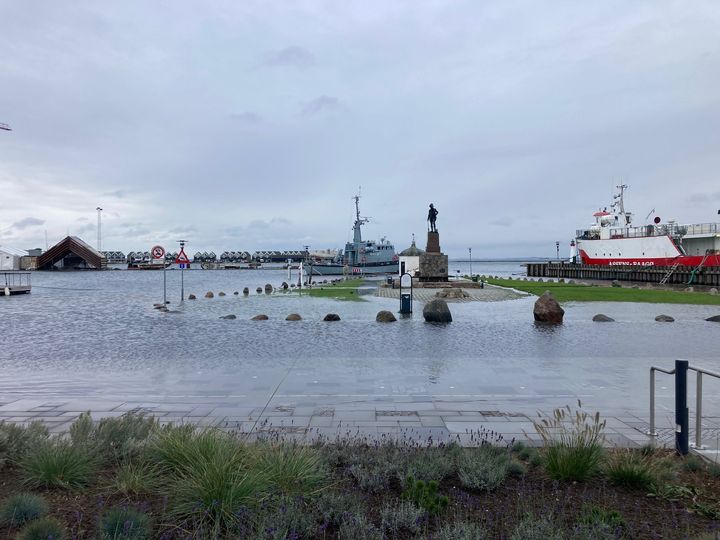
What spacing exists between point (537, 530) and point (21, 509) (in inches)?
140

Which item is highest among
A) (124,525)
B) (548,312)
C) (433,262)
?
(433,262)

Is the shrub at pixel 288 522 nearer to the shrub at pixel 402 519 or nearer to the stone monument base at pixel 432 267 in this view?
the shrub at pixel 402 519

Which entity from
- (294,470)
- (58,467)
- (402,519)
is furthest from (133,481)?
(402,519)

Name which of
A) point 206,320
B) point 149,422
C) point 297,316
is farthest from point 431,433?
point 206,320

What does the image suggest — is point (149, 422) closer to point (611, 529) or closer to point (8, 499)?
point (8, 499)

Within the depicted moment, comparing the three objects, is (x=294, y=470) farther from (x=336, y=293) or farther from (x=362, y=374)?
(x=336, y=293)

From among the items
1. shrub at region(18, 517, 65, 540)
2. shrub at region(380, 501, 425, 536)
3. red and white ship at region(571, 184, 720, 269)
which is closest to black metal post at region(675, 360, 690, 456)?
shrub at region(380, 501, 425, 536)

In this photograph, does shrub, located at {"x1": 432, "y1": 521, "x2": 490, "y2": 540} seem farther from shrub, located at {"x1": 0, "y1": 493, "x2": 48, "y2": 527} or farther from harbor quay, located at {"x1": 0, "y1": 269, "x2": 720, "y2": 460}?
shrub, located at {"x1": 0, "y1": 493, "x2": 48, "y2": 527}

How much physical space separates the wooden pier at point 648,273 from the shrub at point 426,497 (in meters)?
48.6

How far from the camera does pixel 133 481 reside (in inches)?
163

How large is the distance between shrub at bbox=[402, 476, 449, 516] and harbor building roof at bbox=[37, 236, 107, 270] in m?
131

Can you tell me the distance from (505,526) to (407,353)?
8.18m

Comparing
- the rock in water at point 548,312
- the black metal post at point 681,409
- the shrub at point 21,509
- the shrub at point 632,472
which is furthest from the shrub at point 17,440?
the rock in water at point 548,312

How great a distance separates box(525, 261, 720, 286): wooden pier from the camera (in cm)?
4494
